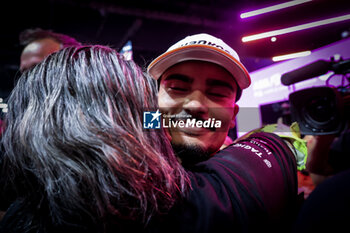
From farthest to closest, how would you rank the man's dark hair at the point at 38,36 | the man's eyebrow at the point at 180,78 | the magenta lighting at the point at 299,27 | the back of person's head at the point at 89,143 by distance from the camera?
the man's dark hair at the point at 38,36 < the man's eyebrow at the point at 180,78 < the magenta lighting at the point at 299,27 < the back of person's head at the point at 89,143

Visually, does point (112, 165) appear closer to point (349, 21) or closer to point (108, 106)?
point (108, 106)

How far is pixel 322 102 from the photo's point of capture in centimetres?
115

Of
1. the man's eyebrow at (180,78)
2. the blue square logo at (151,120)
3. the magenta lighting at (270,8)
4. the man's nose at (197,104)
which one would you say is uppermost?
the magenta lighting at (270,8)

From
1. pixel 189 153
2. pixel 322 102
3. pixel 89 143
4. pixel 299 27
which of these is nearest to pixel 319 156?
pixel 322 102

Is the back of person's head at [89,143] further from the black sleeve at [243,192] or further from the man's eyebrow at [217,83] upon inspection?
the man's eyebrow at [217,83]

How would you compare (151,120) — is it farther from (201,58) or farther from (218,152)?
(201,58)

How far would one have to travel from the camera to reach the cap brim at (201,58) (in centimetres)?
97

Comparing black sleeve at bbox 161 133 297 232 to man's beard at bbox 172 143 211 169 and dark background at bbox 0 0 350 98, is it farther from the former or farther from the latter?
dark background at bbox 0 0 350 98

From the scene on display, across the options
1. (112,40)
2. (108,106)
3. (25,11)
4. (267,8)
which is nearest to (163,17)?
(112,40)

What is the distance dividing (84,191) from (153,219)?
0.20 metres

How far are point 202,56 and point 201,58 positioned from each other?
10 mm

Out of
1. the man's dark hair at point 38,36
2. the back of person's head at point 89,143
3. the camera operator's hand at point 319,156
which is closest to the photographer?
the back of person's head at point 89,143

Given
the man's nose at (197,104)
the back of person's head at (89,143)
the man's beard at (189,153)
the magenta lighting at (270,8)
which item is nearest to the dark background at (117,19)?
the magenta lighting at (270,8)

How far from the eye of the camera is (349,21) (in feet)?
2.74
